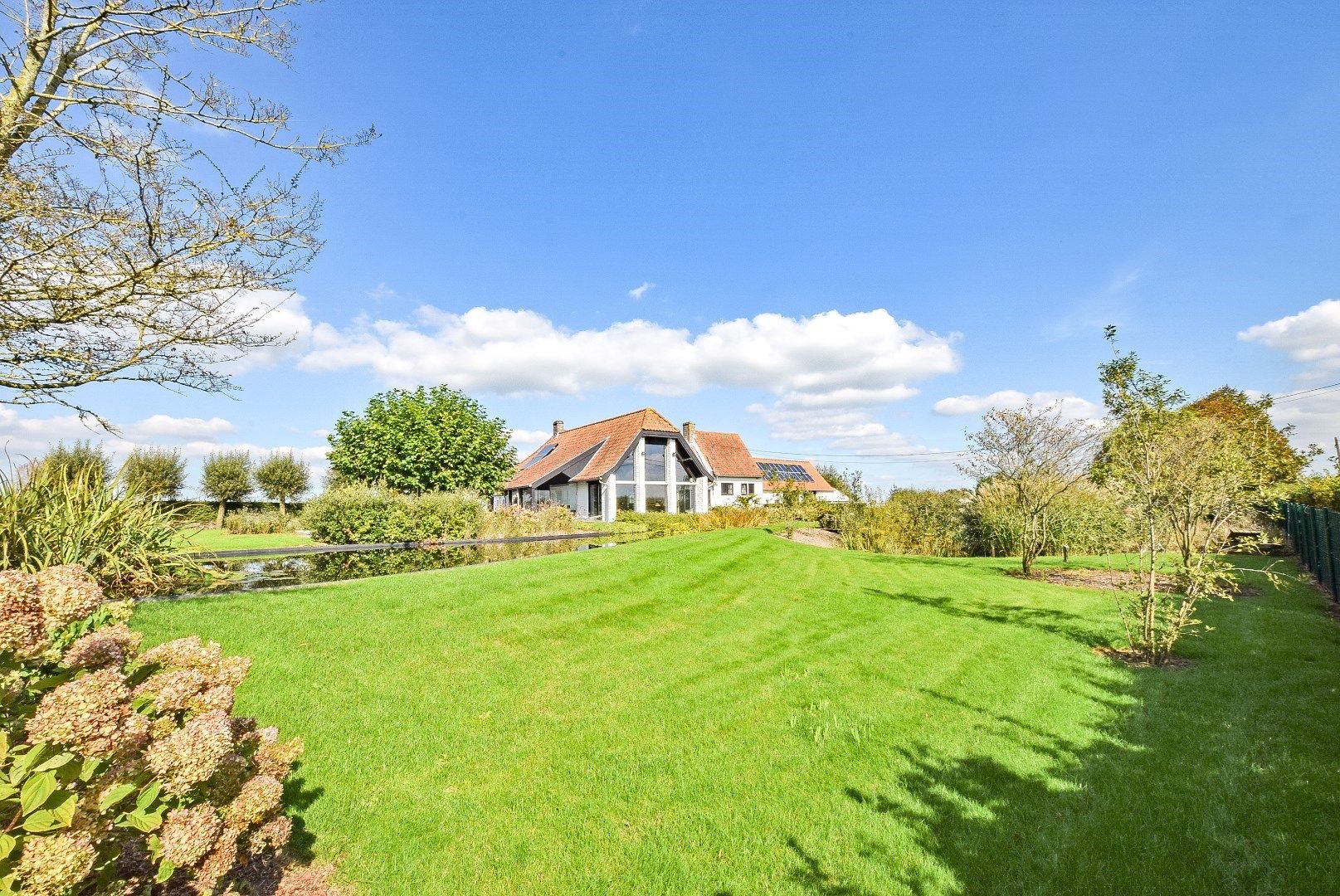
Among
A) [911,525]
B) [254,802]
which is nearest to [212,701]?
[254,802]

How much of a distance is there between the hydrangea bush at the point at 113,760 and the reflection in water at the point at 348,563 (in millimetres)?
7217

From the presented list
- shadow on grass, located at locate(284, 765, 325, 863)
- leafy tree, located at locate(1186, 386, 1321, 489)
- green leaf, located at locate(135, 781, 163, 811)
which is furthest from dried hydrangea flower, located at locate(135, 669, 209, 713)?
leafy tree, located at locate(1186, 386, 1321, 489)

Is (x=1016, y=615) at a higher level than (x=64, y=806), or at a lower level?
lower

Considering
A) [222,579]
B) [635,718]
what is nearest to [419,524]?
[222,579]

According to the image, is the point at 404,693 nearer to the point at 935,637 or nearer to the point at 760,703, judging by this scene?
the point at 760,703

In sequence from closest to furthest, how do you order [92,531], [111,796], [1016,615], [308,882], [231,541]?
[111,796] → [308,882] → [92,531] → [1016,615] → [231,541]

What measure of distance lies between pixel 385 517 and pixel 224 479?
78.7ft

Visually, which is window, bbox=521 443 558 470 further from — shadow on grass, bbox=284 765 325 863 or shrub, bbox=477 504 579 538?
shadow on grass, bbox=284 765 325 863

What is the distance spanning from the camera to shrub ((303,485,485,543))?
1516 cm

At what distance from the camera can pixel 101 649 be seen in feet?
7.28

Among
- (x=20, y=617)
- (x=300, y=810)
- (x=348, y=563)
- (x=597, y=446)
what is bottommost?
(x=300, y=810)

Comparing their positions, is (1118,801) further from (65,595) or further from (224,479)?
(224,479)

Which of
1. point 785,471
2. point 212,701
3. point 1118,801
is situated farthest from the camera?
point 785,471

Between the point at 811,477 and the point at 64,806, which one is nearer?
the point at 64,806
